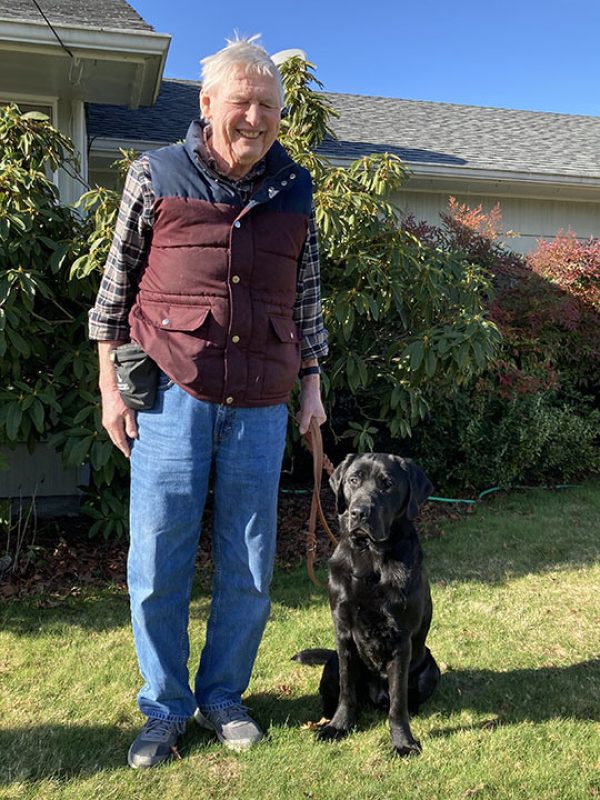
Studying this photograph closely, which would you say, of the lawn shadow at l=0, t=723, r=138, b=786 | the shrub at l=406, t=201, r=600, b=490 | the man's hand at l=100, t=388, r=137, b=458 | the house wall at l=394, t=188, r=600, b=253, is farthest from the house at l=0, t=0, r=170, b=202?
the lawn shadow at l=0, t=723, r=138, b=786

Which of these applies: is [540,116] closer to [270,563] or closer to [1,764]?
[270,563]

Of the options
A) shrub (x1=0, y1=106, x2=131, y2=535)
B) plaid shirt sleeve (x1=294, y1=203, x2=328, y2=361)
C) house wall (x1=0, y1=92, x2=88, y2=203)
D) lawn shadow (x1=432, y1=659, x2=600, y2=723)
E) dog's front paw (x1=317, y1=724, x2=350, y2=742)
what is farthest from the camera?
house wall (x1=0, y1=92, x2=88, y2=203)

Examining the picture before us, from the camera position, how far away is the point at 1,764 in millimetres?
2381

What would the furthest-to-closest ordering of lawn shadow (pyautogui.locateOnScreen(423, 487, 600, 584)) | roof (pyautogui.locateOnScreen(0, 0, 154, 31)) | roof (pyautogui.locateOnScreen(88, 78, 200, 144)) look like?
roof (pyautogui.locateOnScreen(88, 78, 200, 144)) < roof (pyautogui.locateOnScreen(0, 0, 154, 31)) < lawn shadow (pyautogui.locateOnScreen(423, 487, 600, 584))

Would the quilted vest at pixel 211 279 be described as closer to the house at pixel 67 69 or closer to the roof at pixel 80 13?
the house at pixel 67 69

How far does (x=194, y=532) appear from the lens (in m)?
2.33

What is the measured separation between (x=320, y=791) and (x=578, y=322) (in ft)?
18.9

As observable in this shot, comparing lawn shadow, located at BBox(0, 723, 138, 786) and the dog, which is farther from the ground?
the dog

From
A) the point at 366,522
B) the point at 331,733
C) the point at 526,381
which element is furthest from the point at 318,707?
the point at 526,381

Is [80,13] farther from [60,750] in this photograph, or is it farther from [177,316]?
[60,750]

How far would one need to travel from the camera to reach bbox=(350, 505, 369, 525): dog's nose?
8.13ft

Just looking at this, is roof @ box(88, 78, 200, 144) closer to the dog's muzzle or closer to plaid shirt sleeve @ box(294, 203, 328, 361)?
plaid shirt sleeve @ box(294, 203, 328, 361)

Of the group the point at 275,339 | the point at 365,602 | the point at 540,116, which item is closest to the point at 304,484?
the point at 365,602

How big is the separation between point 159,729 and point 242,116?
78.5 inches
